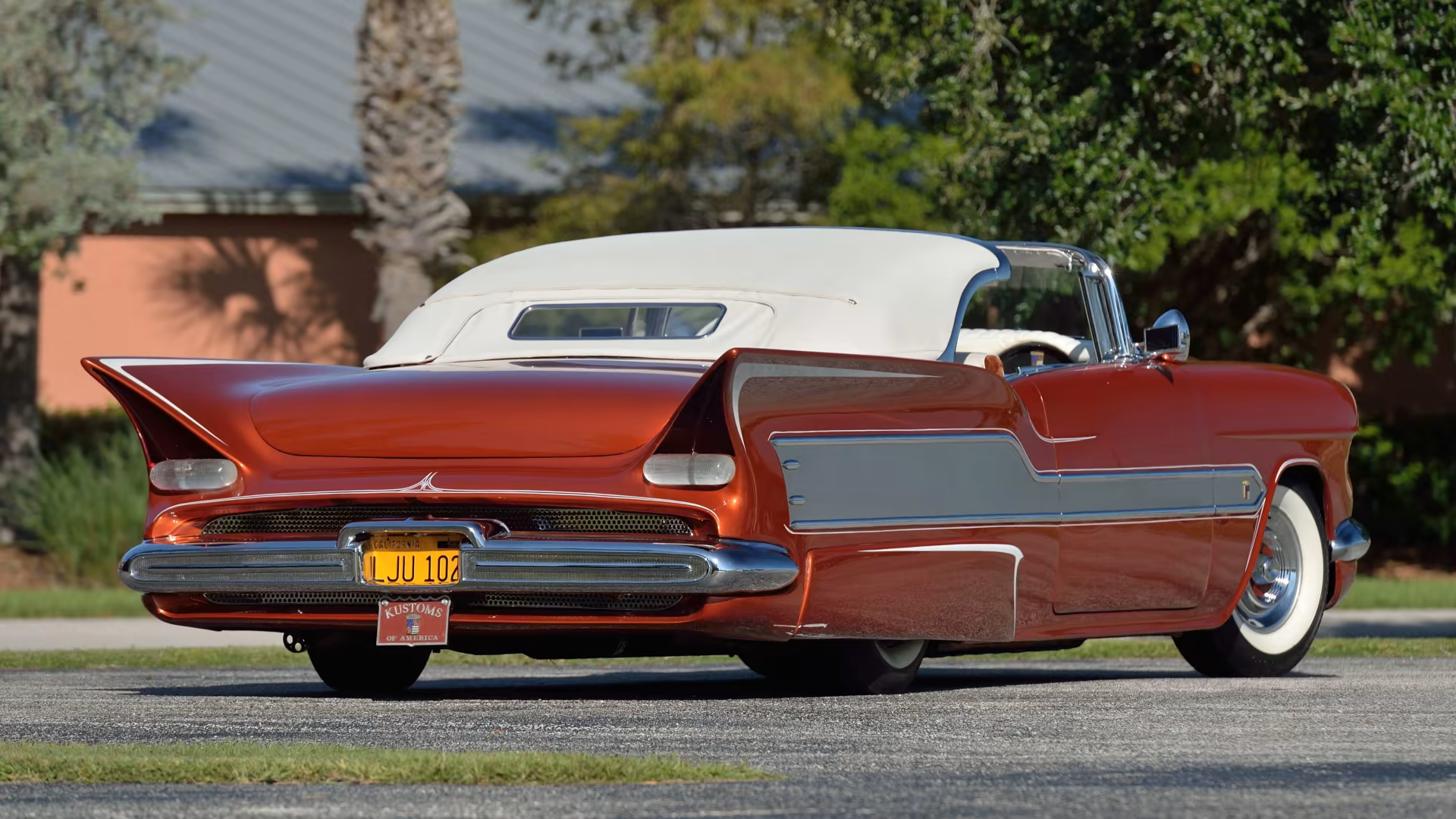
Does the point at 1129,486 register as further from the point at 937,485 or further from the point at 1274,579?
the point at 1274,579

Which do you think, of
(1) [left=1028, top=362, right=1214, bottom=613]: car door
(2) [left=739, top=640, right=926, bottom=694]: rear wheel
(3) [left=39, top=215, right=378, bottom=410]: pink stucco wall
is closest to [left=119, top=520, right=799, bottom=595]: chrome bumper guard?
(2) [left=739, top=640, right=926, bottom=694]: rear wheel

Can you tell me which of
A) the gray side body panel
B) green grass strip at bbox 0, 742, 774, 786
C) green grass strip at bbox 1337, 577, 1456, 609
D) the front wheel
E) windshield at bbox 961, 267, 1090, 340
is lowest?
green grass strip at bbox 1337, 577, 1456, 609

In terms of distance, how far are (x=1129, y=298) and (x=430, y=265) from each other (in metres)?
6.59

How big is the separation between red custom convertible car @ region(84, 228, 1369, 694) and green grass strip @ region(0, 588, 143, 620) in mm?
8232

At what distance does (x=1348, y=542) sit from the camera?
9.82 meters

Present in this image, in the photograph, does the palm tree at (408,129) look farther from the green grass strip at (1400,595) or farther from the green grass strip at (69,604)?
the green grass strip at (1400,595)

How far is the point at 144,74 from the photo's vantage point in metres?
21.2

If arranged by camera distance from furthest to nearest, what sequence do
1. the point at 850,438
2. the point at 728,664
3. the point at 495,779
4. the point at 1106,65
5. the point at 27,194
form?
the point at 27,194
the point at 1106,65
the point at 728,664
the point at 850,438
the point at 495,779

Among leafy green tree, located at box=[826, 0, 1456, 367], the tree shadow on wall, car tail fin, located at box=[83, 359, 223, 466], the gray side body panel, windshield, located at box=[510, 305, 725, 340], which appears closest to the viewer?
the gray side body panel

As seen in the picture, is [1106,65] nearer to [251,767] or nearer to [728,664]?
[728,664]

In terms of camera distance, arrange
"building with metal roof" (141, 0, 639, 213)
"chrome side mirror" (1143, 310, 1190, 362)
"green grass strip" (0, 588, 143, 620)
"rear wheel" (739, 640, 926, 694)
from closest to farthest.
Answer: "rear wheel" (739, 640, 926, 694)
"chrome side mirror" (1143, 310, 1190, 362)
"green grass strip" (0, 588, 143, 620)
"building with metal roof" (141, 0, 639, 213)

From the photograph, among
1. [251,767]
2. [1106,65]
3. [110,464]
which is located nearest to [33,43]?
[110,464]

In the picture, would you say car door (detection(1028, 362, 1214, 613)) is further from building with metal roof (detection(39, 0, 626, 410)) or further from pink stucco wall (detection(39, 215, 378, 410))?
pink stucco wall (detection(39, 215, 378, 410))

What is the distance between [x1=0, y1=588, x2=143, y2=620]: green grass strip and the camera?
1634cm
